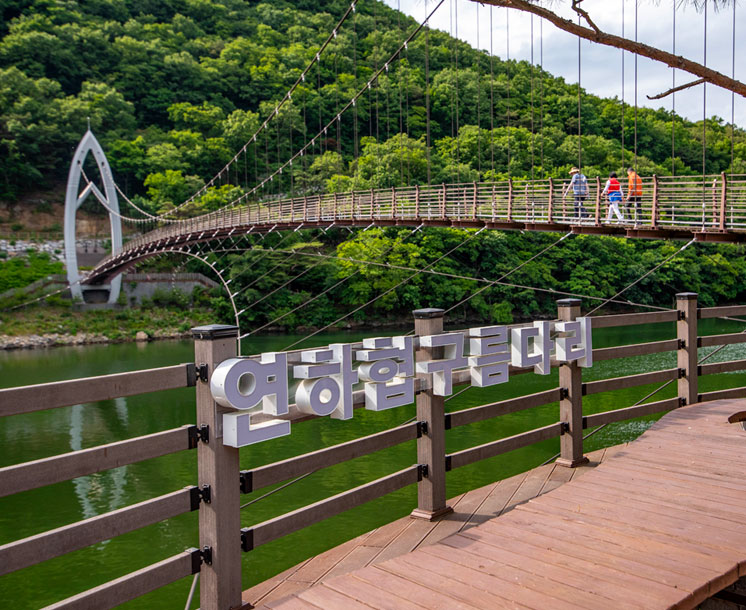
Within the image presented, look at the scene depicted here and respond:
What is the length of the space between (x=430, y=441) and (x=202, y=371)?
145 centimetres

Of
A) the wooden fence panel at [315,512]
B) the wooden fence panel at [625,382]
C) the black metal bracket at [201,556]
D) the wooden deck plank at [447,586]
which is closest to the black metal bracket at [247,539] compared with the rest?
the wooden fence panel at [315,512]

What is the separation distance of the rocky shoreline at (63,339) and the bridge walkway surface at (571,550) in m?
31.9

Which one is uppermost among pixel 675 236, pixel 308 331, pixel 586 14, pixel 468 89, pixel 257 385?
pixel 468 89

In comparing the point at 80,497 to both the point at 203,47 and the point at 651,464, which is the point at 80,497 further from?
the point at 203,47

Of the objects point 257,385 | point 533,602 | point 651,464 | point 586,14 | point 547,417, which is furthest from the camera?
Result: point 547,417

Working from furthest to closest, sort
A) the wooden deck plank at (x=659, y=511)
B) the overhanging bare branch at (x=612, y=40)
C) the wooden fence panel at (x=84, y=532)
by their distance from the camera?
the overhanging bare branch at (x=612, y=40), the wooden deck plank at (x=659, y=511), the wooden fence panel at (x=84, y=532)

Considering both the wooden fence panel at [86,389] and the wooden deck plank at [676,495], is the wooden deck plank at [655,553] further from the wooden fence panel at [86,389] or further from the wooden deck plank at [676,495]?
the wooden fence panel at [86,389]

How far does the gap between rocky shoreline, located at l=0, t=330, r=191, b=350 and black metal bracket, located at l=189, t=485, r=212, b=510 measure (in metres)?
32.4

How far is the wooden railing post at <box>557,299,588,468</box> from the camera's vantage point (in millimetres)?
4457

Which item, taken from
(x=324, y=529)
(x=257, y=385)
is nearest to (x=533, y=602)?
(x=257, y=385)

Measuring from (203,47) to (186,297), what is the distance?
38.8m

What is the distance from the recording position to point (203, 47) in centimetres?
7012

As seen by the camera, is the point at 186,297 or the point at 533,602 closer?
the point at 533,602

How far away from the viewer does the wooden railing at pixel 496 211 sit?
1323 cm
